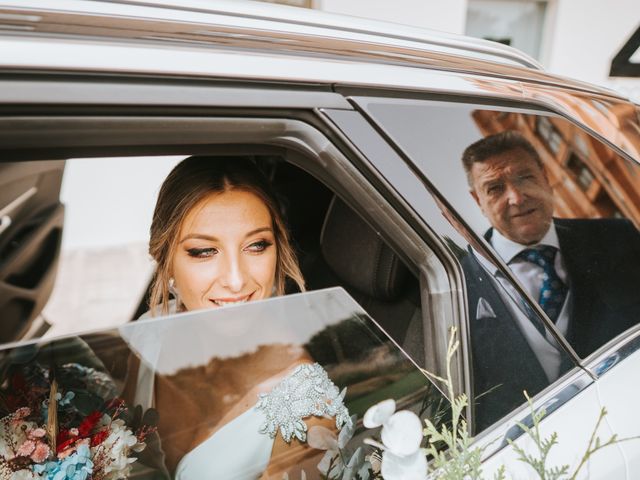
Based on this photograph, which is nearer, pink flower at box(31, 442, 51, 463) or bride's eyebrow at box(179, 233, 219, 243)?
pink flower at box(31, 442, 51, 463)

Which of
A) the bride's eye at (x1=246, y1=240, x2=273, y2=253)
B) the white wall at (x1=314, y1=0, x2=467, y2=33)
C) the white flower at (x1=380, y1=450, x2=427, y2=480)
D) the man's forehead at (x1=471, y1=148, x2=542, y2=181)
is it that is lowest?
Answer: the white flower at (x1=380, y1=450, x2=427, y2=480)

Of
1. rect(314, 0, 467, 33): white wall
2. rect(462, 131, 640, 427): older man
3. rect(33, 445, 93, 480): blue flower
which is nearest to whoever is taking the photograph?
rect(33, 445, 93, 480): blue flower

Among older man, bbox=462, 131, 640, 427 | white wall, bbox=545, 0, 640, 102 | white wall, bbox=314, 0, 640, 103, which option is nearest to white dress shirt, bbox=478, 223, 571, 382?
older man, bbox=462, 131, 640, 427

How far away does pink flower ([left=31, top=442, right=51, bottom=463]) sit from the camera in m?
0.86

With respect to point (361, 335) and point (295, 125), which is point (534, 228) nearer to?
point (361, 335)

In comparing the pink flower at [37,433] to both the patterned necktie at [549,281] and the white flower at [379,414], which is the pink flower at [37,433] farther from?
the patterned necktie at [549,281]

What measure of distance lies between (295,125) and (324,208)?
744mm

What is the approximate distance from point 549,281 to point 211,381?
0.83 metres

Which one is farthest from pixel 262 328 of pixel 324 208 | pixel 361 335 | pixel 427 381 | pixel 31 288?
pixel 31 288

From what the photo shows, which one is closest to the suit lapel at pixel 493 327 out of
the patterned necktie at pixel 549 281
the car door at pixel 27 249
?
the patterned necktie at pixel 549 281

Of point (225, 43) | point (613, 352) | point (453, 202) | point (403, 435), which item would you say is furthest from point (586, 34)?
point (403, 435)

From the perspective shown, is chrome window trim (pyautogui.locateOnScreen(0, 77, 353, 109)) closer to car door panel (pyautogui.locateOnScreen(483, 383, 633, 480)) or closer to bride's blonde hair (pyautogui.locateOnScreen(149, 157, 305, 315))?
bride's blonde hair (pyautogui.locateOnScreen(149, 157, 305, 315))

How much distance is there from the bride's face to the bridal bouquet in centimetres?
38

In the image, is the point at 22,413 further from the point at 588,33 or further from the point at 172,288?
the point at 588,33
